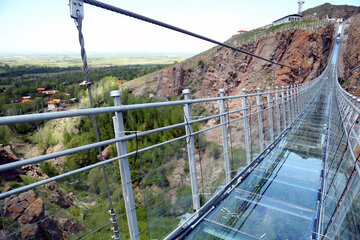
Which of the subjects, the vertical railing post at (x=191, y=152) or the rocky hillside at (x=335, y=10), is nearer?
the vertical railing post at (x=191, y=152)

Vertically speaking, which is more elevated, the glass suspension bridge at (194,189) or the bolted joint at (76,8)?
the bolted joint at (76,8)

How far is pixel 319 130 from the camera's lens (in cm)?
684

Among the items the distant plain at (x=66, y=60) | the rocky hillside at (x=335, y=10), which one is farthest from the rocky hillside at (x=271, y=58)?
the rocky hillside at (x=335, y=10)

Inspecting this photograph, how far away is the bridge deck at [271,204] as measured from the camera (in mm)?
2230

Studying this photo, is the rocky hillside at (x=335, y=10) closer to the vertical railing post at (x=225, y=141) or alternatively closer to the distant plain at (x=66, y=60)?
the distant plain at (x=66, y=60)

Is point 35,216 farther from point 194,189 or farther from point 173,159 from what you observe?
point 194,189

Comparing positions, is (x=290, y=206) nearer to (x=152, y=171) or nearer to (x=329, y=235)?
(x=329, y=235)

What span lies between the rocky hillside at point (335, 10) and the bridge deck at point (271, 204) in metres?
106

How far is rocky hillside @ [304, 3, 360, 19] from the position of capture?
294 feet

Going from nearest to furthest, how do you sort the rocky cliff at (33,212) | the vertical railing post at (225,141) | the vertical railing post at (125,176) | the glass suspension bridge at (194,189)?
1. the rocky cliff at (33,212)
2. the glass suspension bridge at (194,189)
3. the vertical railing post at (125,176)
4. the vertical railing post at (225,141)

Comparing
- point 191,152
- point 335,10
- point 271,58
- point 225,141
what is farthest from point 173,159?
point 335,10

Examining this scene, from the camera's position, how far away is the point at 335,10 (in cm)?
10012

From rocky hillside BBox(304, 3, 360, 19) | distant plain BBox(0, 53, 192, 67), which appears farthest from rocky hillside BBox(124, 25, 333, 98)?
rocky hillside BBox(304, 3, 360, 19)

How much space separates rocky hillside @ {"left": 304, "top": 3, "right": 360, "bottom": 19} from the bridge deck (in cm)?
10609
